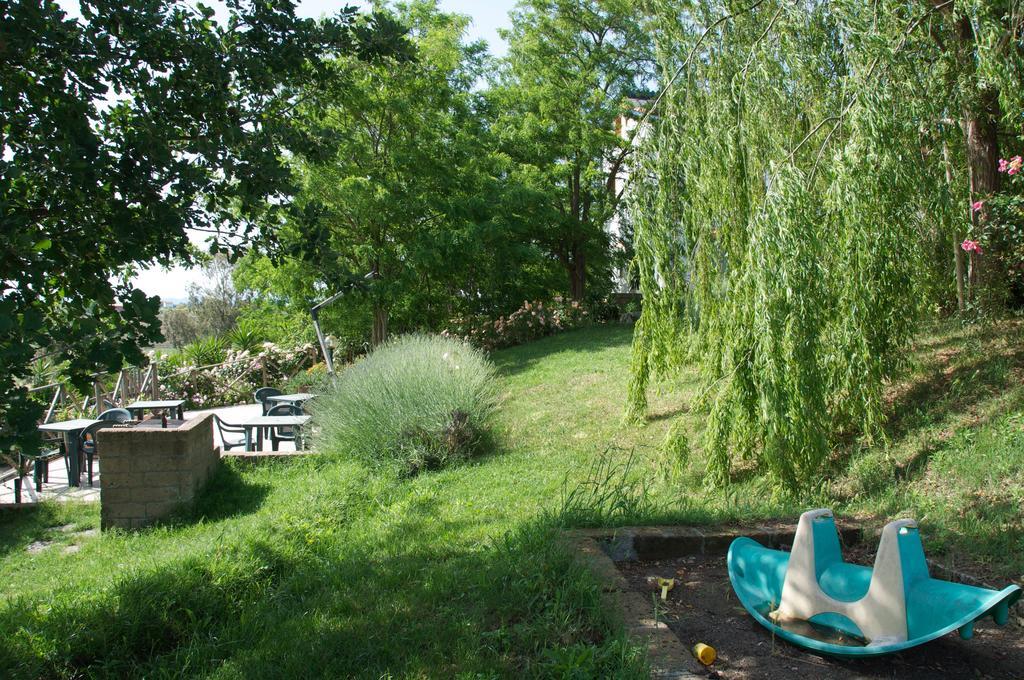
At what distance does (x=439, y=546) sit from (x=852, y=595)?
256 cm

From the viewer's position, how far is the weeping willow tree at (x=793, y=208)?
18.8 ft

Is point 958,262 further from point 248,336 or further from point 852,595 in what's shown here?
point 248,336

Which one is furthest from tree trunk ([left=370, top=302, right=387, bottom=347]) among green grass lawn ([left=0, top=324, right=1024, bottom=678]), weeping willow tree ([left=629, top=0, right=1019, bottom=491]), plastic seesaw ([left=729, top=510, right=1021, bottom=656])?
plastic seesaw ([left=729, top=510, right=1021, bottom=656])

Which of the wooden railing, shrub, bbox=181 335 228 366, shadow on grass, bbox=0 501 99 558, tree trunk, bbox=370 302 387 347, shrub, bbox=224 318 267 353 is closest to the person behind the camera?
shadow on grass, bbox=0 501 99 558

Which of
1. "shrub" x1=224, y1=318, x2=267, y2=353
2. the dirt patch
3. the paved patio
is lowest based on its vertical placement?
the paved patio

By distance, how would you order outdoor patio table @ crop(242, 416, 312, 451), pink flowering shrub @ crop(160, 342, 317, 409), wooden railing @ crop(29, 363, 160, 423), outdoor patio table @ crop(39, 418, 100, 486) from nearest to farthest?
outdoor patio table @ crop(39, 418, 100, 486) → outdoor patio table @ crop(242, 416, 312, 451) → wooden railing @ crop(29, 363, 160, 423) → pink flowering shrub @ crop(160, 342, 317, 409)

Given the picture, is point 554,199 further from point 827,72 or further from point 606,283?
point 827,72

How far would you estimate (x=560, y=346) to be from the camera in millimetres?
17641

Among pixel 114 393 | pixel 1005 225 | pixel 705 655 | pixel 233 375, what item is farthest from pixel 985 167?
pixel 233 375

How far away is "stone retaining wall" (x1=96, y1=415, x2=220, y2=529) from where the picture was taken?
7.24m

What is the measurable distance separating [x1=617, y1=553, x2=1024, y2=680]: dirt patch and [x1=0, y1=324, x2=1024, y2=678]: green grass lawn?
1.65 ft

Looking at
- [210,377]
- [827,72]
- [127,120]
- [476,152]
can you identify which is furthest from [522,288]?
[127,120]

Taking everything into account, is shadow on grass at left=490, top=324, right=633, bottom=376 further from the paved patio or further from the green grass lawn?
the paved patio

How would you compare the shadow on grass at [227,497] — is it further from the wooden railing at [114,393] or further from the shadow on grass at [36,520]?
the wooden railing at [114,393]
